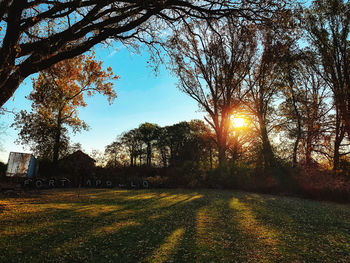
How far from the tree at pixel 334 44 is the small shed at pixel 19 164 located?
31.4 m

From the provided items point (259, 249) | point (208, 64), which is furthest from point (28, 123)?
point (259, 249)

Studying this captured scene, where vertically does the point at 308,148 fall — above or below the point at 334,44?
below

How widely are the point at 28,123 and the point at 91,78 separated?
14.8 meters

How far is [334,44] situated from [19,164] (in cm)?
3383

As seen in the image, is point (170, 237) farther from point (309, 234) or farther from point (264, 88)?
point (264, 88)

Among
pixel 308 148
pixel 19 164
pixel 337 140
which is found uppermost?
pixel 337 140

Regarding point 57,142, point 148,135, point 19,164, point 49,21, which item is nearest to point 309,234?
point 49,21

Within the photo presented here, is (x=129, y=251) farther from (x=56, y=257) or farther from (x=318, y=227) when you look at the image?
(x=318, y=227)

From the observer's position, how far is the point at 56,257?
3914 mm

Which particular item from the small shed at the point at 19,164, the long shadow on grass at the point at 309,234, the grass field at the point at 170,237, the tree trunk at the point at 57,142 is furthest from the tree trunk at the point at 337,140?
the small shed at the point at 19,164

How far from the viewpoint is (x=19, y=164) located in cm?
2447

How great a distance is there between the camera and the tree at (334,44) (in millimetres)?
14712

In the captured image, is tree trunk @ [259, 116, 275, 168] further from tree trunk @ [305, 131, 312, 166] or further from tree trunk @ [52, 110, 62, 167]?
tree trunk @ [52, 110, 62, 167]

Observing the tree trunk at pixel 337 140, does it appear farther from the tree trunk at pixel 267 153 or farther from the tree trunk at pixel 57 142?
the tree trunk at pixel 57 142
